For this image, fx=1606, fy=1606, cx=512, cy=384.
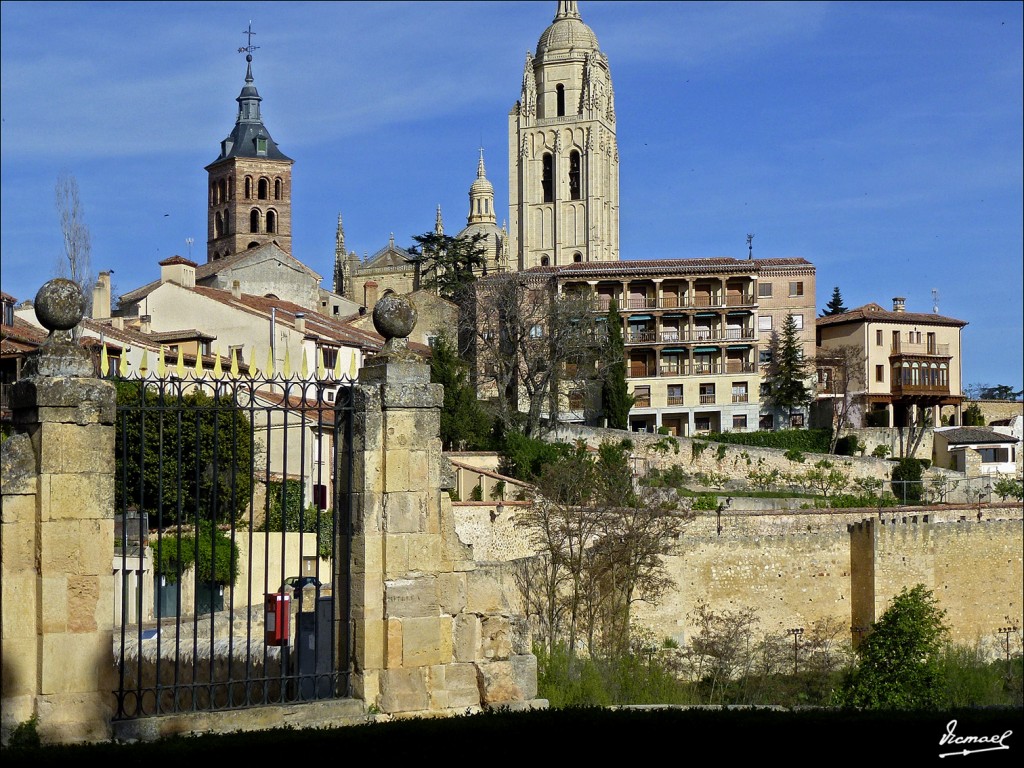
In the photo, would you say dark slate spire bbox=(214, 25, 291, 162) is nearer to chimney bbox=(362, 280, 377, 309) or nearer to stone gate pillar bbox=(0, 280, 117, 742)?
chimney bbox=(362, 280, 377, 309)

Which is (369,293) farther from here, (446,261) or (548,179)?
(548,179)

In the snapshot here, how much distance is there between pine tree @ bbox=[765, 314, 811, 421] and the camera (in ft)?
209

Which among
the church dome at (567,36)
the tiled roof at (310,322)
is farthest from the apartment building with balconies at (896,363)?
the church dome at (567,36)

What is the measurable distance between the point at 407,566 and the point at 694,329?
54.3m

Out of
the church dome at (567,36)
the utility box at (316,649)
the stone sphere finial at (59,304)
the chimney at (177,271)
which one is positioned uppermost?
the church dome at (567,36)

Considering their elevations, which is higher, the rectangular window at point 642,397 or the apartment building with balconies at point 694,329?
the apartment building with balconies at point 694,329

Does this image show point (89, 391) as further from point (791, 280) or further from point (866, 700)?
point (791, 280)

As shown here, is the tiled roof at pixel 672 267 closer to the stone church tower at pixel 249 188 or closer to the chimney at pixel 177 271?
the chimney at pixel 177 271

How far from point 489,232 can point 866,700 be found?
8307 cm

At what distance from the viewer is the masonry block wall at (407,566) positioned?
1344 cm

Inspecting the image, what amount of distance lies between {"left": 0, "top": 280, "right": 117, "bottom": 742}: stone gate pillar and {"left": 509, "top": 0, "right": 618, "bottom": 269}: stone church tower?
8668cm

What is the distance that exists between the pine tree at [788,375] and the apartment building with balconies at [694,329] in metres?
0.74

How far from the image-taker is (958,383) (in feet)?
231

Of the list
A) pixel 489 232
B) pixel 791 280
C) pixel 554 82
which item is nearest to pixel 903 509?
pixel 791 280
